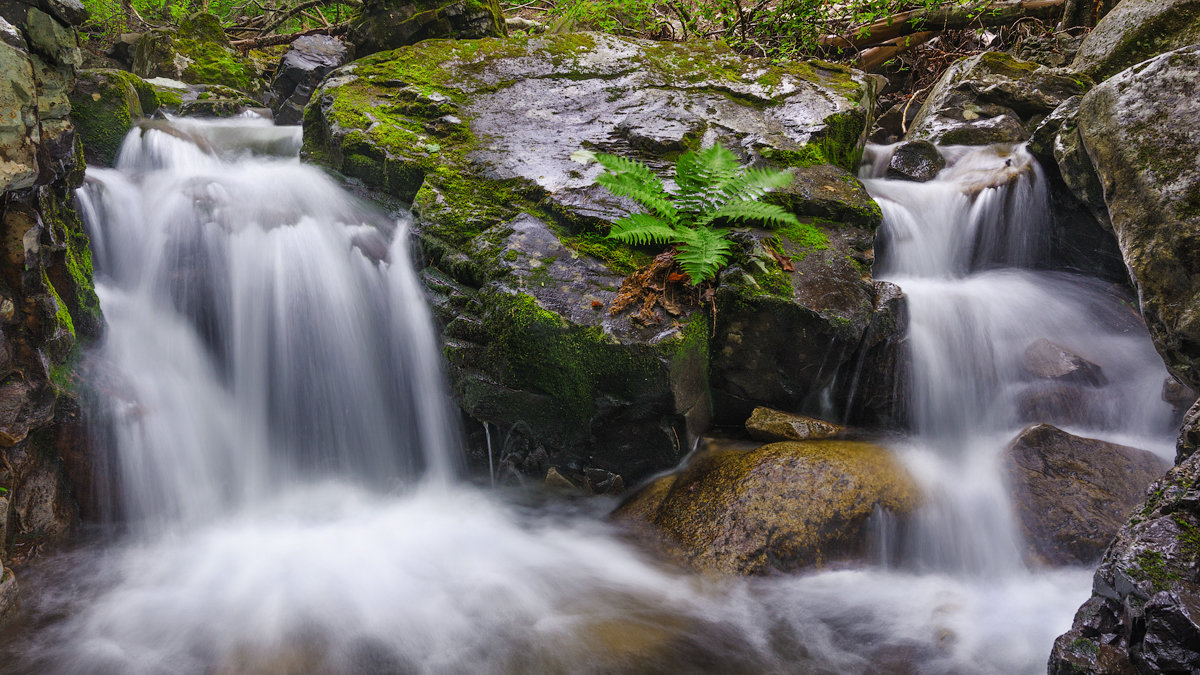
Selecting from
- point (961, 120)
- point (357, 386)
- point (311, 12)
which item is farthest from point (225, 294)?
point (311, 12)

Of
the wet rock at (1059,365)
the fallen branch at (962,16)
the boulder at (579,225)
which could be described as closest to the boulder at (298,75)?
the boulder at (579,225)

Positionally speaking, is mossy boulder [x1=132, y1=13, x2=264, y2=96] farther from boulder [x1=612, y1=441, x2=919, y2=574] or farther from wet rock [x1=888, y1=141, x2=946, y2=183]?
boulder [x1=612, y1=441, x2=919, y2=574]

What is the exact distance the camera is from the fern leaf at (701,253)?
360cm

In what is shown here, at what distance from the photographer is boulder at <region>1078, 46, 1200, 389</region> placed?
318cm

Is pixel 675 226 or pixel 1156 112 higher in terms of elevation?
pixel 1156 112

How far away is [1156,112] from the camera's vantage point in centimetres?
363

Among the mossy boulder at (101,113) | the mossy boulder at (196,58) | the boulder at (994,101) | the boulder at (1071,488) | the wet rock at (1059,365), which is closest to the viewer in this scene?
the boulder at (1071,488)

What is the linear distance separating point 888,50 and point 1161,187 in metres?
6.98

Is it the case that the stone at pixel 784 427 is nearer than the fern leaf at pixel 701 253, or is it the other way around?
the fern leaf at pixel 701 253

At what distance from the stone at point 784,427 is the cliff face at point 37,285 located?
3.66 meters

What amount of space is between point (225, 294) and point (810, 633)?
4.14m

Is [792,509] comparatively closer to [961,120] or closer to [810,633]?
[810,633]

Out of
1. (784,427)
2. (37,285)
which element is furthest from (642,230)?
(37,285)

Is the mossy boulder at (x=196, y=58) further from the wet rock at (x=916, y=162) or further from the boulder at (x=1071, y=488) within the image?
the boulder at (x=1071, y=488)
